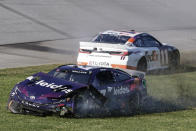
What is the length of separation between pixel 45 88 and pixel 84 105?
0.91 meters

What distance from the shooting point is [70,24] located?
29656 millimetres

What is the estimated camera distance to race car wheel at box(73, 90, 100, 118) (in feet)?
36.7

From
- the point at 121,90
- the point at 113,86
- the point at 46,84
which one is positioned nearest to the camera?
the point at 46,84

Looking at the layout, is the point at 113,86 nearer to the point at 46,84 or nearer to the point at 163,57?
the point at 46,84

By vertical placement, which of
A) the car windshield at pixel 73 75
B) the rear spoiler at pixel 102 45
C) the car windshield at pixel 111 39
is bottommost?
the car windshield at pixel 73 75

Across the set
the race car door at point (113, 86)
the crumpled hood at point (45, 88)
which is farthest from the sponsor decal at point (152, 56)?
the crumpled hood at point (45, 88)

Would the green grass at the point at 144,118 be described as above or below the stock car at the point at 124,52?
below

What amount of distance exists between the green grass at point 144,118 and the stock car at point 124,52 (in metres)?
1.09

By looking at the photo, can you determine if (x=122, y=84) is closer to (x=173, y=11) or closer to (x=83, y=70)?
(x=83, y=70)

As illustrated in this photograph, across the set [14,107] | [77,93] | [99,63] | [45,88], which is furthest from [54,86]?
[99,63]

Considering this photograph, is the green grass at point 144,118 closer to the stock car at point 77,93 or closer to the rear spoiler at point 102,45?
the stock car at point 77,93

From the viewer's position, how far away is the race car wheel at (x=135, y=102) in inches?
503

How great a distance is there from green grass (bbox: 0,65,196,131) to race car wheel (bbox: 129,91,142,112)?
335mm

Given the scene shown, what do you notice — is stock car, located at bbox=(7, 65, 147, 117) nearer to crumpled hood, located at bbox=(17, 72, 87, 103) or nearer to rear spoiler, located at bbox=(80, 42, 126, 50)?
crumpled hood, located at bbox=(17, 72, 87, 103)
